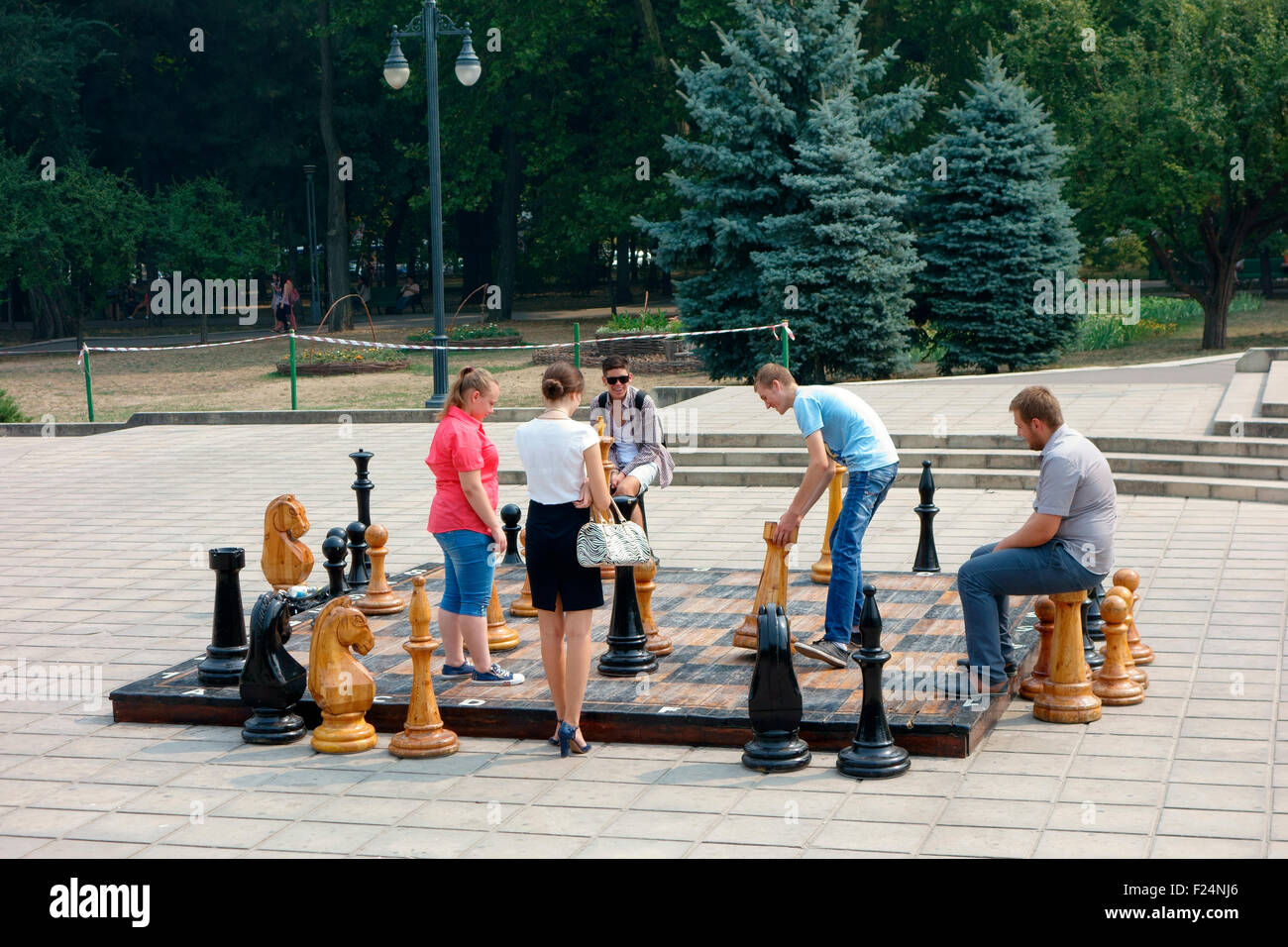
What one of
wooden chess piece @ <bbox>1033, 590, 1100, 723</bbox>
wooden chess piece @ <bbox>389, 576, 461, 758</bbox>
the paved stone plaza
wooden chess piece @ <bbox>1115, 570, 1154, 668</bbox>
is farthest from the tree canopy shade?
wooden chess piece @ <bbox>389, 576, 461, 758</bbox>

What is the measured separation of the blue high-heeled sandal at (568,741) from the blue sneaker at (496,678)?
33.1 inches

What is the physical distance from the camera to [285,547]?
8.65 meters

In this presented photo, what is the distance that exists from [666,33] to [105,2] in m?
17.8

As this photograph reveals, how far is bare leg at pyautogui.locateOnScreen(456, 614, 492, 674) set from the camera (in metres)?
7.00

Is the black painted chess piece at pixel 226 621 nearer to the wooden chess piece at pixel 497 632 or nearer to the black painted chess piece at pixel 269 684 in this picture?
the black painted chess piece at pixel 269 684

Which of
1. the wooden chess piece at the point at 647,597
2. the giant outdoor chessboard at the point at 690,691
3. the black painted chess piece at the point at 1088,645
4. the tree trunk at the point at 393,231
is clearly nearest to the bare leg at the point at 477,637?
the giant outdoor chessboard at the point at 690,691

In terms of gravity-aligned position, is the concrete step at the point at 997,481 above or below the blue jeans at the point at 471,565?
below

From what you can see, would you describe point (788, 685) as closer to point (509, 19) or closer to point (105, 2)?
point (509, 19)

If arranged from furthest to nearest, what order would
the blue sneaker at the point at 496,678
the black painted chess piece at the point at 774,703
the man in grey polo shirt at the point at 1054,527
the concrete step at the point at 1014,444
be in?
1. the concrete step at the point at 1014,444
2. the blue sneaker at the point at 496,678
3. the man in grey polo shirt at the point at 1054,527
4. the black painted chess piece at the point at 774,703

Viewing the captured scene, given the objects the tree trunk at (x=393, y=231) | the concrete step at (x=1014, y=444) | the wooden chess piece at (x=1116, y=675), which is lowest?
the wooden chess piece at (x=1116, y=675)

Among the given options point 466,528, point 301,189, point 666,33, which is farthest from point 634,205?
point 466,528

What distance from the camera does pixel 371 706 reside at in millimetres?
6793

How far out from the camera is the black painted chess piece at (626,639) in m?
7.27

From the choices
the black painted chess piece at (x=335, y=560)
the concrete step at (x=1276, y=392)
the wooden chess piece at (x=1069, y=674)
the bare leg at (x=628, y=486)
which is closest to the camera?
the wooden chess piece at (x=1069, y=674)
